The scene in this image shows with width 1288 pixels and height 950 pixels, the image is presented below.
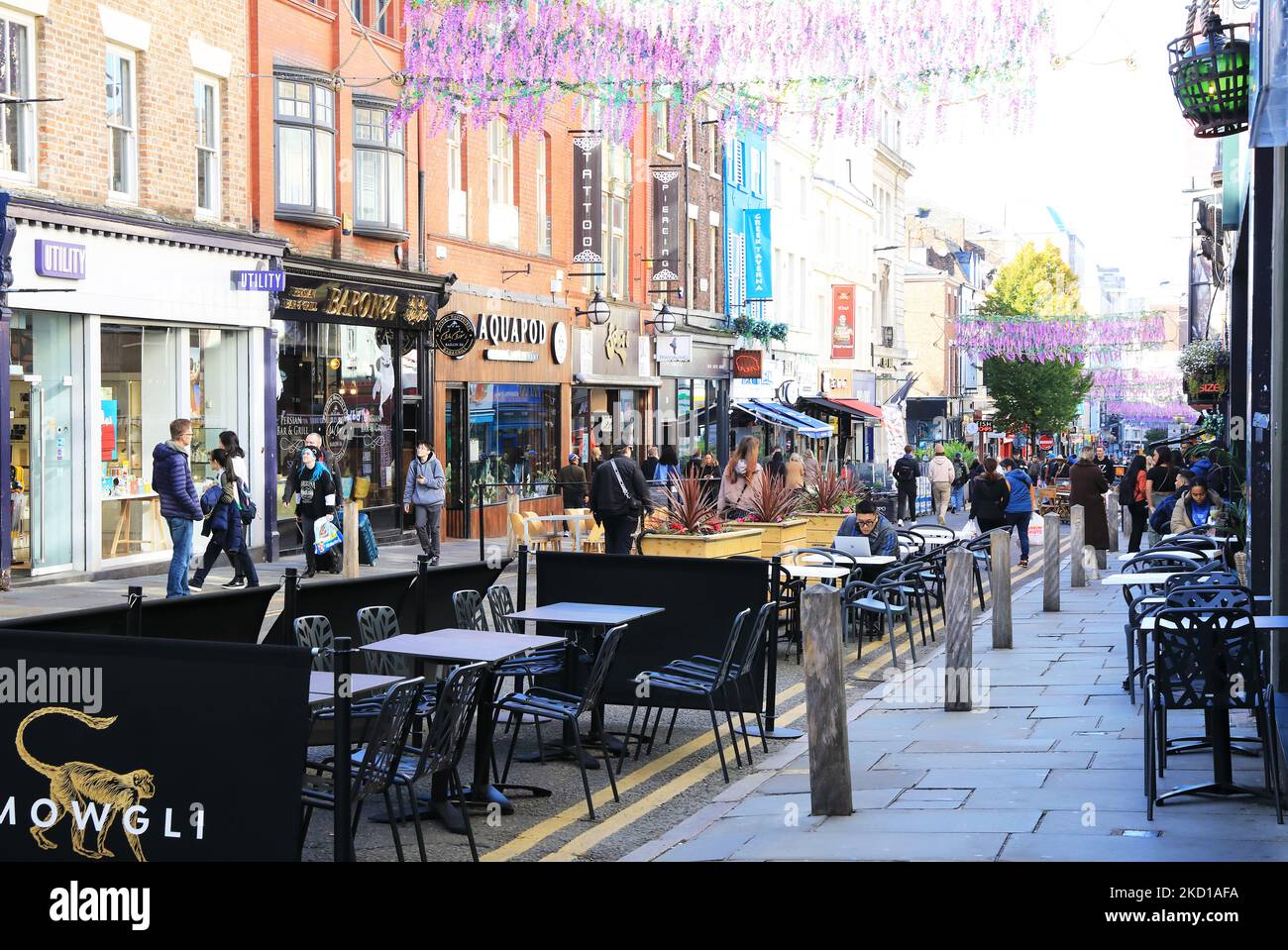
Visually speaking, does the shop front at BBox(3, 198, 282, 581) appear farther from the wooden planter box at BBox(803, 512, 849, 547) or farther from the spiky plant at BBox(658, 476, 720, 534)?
the wooden planter box at BBox(803, 512, 849, 547)

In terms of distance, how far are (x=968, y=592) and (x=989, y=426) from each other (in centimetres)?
7977

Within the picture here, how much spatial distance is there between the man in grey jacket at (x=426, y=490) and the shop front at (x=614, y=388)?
9603 millimetres

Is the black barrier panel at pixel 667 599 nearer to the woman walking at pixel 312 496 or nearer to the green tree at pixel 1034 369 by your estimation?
the woman walking at pixel 312 496

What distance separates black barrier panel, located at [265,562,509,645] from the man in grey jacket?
1138cm

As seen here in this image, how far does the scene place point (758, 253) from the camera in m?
46.2

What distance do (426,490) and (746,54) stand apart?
26.3 ft

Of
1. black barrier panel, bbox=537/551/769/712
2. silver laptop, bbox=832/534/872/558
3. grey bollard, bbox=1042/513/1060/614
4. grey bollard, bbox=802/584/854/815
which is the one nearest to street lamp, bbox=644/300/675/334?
grey bollard, bbox=1042/513/1060/614

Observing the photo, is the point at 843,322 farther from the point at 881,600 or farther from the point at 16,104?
the point at 881,600

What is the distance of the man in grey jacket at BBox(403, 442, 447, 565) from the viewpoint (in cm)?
2248

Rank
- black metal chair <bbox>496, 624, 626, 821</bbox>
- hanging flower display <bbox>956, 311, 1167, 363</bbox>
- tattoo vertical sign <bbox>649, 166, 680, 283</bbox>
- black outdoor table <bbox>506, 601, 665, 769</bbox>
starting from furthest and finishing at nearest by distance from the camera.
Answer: hanging flower display <bbox>956, 311, 1167, 363</bbox>
tattoo vertical sign <bbox>649, 166, 680, 283</bbox>
black outdoor table <bbox>506, 601, 665, 769</bbox>
black metal chair <bbox>496, 624, 626, 821</bbox>

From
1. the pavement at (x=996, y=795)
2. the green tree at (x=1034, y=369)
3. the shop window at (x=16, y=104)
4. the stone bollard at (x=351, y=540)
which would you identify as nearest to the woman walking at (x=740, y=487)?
the stone bollard at (x=351, y=540)

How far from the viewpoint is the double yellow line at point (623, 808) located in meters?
7.62

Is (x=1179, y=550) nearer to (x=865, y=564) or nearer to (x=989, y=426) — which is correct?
(x=865, y=564)

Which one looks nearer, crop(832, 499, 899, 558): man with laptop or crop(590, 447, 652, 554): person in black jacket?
crop(832, 499, 899, 558): man with laptop
